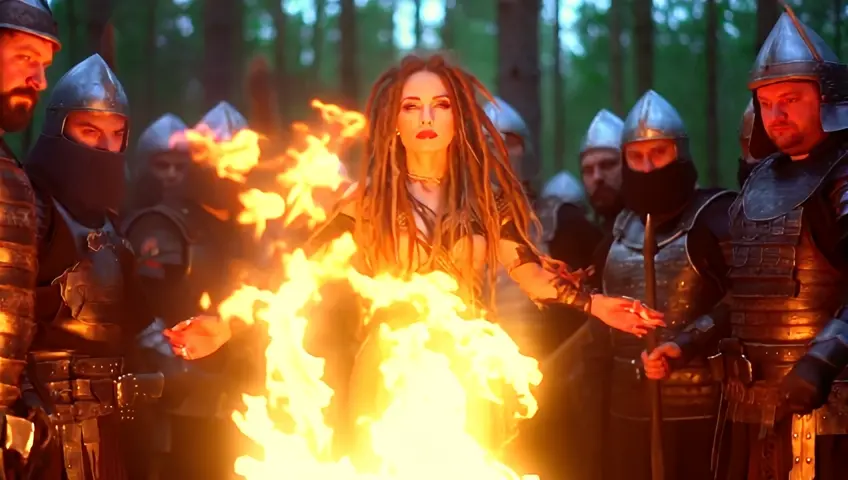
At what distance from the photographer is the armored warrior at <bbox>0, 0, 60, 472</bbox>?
12.5 feet

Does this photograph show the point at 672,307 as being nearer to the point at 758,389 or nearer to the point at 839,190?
the point at 758,389

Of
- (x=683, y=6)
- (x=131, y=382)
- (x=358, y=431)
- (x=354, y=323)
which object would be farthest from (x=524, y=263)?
(x=683, y=6)

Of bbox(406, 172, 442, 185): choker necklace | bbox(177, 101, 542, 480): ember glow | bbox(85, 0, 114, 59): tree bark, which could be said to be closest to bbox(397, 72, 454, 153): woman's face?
bbox(406, 172, 442, 185): choker necklace

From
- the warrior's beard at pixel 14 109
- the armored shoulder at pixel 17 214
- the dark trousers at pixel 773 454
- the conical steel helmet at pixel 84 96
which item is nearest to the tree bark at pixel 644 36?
the dark trousers at pixel 773 454

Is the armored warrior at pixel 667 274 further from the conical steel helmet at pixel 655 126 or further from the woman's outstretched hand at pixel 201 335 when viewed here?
the woman's outstretched hand at pixel 201 335

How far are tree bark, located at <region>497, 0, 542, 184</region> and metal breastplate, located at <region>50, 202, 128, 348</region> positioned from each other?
18.5 ft

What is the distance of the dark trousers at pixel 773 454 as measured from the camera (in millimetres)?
4387

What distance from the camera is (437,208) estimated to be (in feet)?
13.5

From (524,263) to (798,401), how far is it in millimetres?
1241

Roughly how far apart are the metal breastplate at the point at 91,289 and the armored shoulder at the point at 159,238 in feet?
7.41

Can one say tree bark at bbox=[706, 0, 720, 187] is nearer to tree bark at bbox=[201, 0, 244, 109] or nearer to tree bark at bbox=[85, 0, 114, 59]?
tree bark at bbox=[201, 0, 244, 109]

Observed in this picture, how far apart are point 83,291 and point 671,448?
333 cm

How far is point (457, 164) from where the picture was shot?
13.8 ft

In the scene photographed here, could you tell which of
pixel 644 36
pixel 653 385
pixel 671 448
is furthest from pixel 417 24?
pixel 653 385
